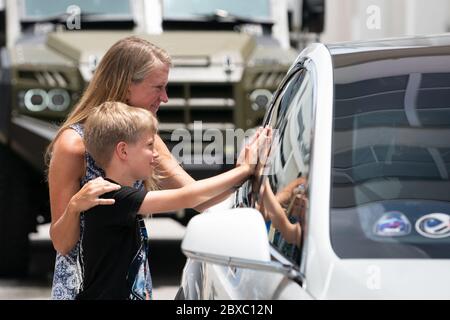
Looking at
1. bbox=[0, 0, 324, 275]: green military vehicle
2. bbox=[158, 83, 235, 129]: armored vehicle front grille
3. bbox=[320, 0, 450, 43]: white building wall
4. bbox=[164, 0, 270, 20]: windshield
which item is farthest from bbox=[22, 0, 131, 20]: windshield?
bbox=[320, 0, 450, 43]: white building wall

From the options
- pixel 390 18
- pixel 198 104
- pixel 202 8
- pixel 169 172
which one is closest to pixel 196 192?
pixel 169 172

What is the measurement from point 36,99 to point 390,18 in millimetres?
20270

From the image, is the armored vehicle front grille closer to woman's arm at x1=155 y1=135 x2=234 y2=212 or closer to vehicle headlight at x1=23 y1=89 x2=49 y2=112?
vehicle headlight at x1=23 y1=89 x2=49 y2=112

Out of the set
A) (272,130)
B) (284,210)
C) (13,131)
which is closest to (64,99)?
(13,131)

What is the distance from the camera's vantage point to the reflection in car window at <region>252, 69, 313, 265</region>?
3838 millimetres

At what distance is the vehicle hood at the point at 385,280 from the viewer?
3.38m

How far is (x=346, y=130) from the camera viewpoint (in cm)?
404

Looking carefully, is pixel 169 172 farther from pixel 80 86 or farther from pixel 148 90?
pixel 80 86

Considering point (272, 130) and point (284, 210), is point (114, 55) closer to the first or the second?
point (272, 130)

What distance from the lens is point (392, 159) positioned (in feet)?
13.3

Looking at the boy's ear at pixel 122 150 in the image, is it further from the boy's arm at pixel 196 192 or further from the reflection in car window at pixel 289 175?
the reflection in car window at pixel 289 175

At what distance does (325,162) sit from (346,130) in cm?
22

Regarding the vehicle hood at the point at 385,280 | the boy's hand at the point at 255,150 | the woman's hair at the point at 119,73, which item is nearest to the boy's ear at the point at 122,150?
the woman's hair at the point at 119,73

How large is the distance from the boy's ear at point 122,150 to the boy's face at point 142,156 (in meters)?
0.01
